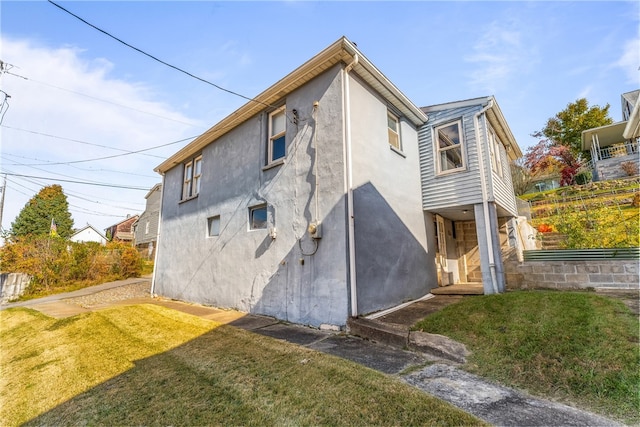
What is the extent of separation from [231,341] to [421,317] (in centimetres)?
379

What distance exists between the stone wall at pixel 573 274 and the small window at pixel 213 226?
9.02 meters

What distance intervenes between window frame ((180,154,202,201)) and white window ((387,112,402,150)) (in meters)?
7.25

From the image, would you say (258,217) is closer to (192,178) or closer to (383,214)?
(383,214)

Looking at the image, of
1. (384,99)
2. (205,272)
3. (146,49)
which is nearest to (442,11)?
(384,99)

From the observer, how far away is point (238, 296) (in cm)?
764

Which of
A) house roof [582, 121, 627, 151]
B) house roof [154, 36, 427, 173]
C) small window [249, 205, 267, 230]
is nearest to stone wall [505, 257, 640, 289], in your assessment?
house roof [154, 36, 427, 173]

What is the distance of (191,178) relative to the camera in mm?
11016

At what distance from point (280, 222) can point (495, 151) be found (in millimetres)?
7704

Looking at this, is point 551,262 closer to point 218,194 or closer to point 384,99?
point 384,99

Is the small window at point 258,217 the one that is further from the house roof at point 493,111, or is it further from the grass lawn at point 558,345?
the house roof at point 493,111

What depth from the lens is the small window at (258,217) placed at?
7.41 metres

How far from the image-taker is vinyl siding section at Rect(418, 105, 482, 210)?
7371 mm

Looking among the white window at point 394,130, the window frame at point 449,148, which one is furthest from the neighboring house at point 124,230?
the window frame at point 449,148

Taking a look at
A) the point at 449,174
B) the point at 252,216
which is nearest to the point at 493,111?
the point at 449,174
